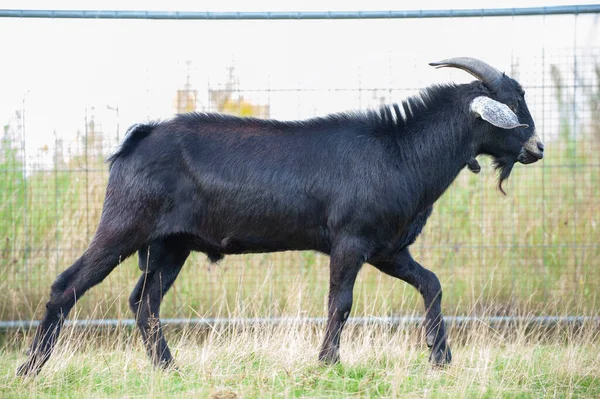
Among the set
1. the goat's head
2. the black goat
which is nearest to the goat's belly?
the black goat

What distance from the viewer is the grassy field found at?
236 inches

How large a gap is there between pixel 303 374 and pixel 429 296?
1.54m

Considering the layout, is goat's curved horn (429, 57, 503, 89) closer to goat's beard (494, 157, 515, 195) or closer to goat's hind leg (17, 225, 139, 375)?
goat's beard (494, 157, 515, 195)

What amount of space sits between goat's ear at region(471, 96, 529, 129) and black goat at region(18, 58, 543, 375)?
12 mm

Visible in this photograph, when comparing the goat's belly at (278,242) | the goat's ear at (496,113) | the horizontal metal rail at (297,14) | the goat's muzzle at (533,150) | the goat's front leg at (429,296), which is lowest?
the goat's front leg at (429,296)

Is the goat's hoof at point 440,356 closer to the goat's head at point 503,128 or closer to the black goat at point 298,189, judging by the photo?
the black goat at point 298,189

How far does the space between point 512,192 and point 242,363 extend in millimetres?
4069

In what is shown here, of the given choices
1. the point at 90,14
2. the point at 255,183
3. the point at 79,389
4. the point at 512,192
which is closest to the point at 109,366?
the point at 79,389

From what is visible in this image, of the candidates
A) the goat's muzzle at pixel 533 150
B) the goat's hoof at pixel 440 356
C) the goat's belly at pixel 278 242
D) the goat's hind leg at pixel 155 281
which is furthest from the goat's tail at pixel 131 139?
the goat's muzzle at pixel 533 150

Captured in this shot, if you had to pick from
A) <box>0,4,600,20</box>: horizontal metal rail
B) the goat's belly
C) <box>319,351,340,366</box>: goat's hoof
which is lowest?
<box>319,351,340,366</box>: goat's hoof

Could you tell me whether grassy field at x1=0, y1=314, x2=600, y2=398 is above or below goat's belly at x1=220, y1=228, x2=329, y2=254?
below

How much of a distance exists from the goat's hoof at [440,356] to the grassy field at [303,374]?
0.31 ft

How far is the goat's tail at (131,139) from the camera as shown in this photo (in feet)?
22.7

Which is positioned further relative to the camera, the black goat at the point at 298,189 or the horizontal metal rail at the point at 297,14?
the horizontal metal rail at the point at 297,14
